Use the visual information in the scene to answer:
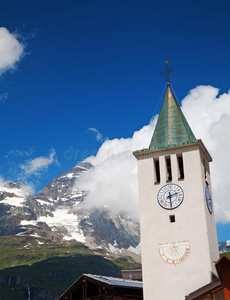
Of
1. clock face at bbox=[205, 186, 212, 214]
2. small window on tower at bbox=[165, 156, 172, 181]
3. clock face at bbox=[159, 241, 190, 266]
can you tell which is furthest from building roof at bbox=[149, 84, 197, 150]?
clock face at bbox=[159, 241, 190, 266]

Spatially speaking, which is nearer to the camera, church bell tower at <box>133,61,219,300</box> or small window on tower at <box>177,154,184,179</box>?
church bell tower at <box>133,61,219,300</box>

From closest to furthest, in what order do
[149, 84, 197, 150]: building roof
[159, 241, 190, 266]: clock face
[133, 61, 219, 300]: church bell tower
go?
[133, 61, 219, 300]: church bell tower < [159, 241, 190, 266]: clock face < [149, 84, 197, 150]: building roof

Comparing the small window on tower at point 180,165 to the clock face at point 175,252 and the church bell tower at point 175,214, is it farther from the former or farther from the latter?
the clock face at point 175,252

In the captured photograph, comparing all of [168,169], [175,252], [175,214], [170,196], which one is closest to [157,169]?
[168,169]

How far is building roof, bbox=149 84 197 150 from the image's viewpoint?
4525cm

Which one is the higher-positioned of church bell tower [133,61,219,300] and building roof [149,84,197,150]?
building roof [149,84,197,150]

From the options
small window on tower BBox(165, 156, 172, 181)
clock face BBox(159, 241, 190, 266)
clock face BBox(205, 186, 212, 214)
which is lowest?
clock face BBox(159, 241, 190, 266)

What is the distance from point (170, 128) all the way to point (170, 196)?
7.87m

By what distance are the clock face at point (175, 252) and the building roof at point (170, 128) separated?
10062 millimetres

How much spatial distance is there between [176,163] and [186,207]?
475 cm

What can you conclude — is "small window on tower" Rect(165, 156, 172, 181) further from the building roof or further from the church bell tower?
the building roof

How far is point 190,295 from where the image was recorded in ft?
124

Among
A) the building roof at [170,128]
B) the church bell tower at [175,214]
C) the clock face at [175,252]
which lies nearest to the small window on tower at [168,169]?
the church bell tower at [175,214]

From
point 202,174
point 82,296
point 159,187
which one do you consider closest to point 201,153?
point 202,174
